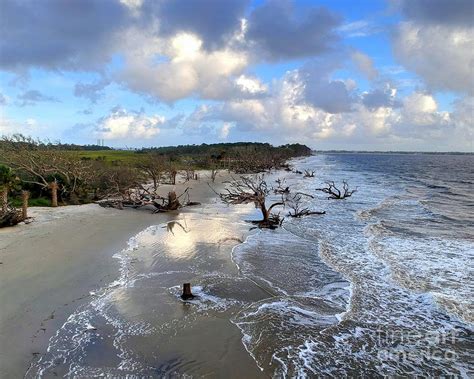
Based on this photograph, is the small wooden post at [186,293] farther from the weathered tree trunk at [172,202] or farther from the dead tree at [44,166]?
the dead tree at [44,166]

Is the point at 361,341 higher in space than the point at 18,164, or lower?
lower

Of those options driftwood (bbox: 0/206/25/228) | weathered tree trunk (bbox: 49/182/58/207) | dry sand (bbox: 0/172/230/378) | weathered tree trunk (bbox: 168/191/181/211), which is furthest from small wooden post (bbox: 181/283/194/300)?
weathered tree trunk (bbox: 49/182/58/207)

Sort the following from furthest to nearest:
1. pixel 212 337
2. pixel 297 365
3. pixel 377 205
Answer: pixel 377 205 < pixel 212 337 < pixel 297 365

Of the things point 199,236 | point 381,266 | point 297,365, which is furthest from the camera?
point 199,236

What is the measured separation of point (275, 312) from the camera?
9742 mm

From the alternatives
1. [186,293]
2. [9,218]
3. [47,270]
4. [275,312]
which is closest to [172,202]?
[9,218]

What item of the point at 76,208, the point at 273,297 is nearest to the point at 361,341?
the point at 273,297

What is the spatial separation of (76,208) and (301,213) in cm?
1489

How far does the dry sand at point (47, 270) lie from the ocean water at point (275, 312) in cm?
44

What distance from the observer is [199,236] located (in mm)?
18125

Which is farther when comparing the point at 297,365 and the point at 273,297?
the point at 273,297

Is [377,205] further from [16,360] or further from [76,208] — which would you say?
[16,360]

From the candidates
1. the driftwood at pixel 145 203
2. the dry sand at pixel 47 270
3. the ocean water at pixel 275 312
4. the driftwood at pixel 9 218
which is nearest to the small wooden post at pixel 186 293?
the ocean water at pixel 275 312

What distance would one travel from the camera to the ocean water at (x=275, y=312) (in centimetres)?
736
